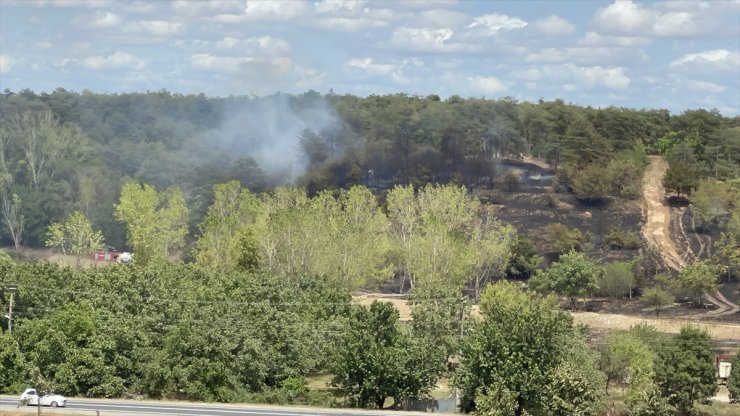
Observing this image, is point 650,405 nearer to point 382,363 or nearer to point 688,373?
point 688,373

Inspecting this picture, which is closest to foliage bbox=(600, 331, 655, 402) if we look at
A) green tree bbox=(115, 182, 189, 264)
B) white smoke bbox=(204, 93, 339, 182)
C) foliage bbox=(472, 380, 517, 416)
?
foliage bbox=(472, 380, 517, 416)

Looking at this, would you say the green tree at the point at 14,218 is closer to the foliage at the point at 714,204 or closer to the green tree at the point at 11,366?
the green tree at the point at 11,366

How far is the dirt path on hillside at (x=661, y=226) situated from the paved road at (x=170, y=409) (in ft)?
135

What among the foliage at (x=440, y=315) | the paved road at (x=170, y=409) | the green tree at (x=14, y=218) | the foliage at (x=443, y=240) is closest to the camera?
the paved road at (x=170, y=409)

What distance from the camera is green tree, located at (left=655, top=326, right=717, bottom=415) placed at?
59.0 m

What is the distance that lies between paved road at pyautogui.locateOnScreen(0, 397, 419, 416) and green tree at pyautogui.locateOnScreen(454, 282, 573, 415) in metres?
3.92

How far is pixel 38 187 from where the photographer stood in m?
134

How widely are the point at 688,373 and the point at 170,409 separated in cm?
2519

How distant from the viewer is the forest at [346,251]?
192 feet

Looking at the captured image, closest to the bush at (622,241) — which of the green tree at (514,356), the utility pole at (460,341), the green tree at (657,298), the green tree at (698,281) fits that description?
the green tree at (698,281)

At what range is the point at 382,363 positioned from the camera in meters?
57.9

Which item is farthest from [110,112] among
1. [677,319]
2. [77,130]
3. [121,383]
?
[121,383]

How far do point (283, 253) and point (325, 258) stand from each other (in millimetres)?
3001

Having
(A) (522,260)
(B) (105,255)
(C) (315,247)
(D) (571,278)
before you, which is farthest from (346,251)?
(B) (105,255)
